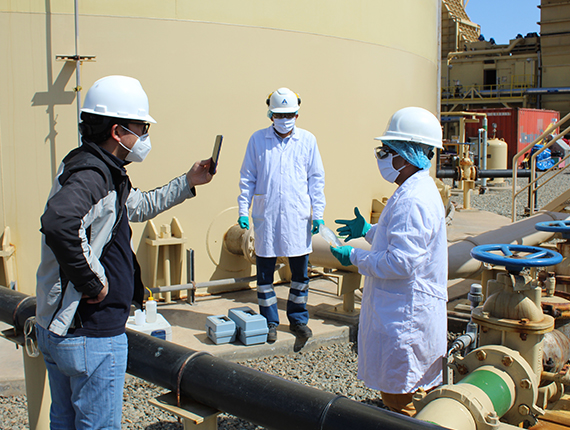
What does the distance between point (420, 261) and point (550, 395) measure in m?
0.97

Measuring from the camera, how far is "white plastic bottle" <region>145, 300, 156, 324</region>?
3.78 meters

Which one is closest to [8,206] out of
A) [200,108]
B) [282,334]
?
[200,108]

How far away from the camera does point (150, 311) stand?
3797 millimetres

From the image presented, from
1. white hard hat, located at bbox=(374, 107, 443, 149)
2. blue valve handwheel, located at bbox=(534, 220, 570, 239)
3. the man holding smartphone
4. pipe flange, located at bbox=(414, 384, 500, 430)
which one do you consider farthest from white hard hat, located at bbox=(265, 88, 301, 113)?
pipe flange, located at bbox=(414, 384, 500, 430)

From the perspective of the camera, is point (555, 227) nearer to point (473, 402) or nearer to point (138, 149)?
point (473, 402)

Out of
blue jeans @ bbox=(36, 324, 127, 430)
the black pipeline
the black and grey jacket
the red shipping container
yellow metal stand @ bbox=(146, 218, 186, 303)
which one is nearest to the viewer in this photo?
the black pipeline

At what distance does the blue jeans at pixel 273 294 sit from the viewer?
13.0 ft

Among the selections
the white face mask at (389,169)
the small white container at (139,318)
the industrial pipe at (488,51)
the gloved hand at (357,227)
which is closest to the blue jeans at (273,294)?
the small white container at (139,318)

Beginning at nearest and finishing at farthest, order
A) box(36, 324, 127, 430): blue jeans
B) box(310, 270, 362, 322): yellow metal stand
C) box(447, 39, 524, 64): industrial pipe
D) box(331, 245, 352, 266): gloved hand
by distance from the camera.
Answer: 1. box(36, 324, 127, 430): blue jeans
2. box(331, 245, 352, 266): gloved hand
3. box(310, 270, 362, 322): yellow metal stand
4. box(447, 39, 524, 64): industrial pipe

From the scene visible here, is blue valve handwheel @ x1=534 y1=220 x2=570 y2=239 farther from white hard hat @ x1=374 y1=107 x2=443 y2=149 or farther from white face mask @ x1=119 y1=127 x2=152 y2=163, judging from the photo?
white face mask @ x1=119 y1=127 x2=152 y2=163

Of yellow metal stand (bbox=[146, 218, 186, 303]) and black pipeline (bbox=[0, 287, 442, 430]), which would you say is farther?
yellow metal stand (bbox=[146, 218, 186, 303])

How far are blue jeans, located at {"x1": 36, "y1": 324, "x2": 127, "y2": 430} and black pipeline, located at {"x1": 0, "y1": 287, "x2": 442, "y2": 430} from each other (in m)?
0.05

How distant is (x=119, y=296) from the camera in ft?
5.66

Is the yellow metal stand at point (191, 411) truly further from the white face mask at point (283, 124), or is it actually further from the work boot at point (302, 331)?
the white face mask at point (283, 124)
